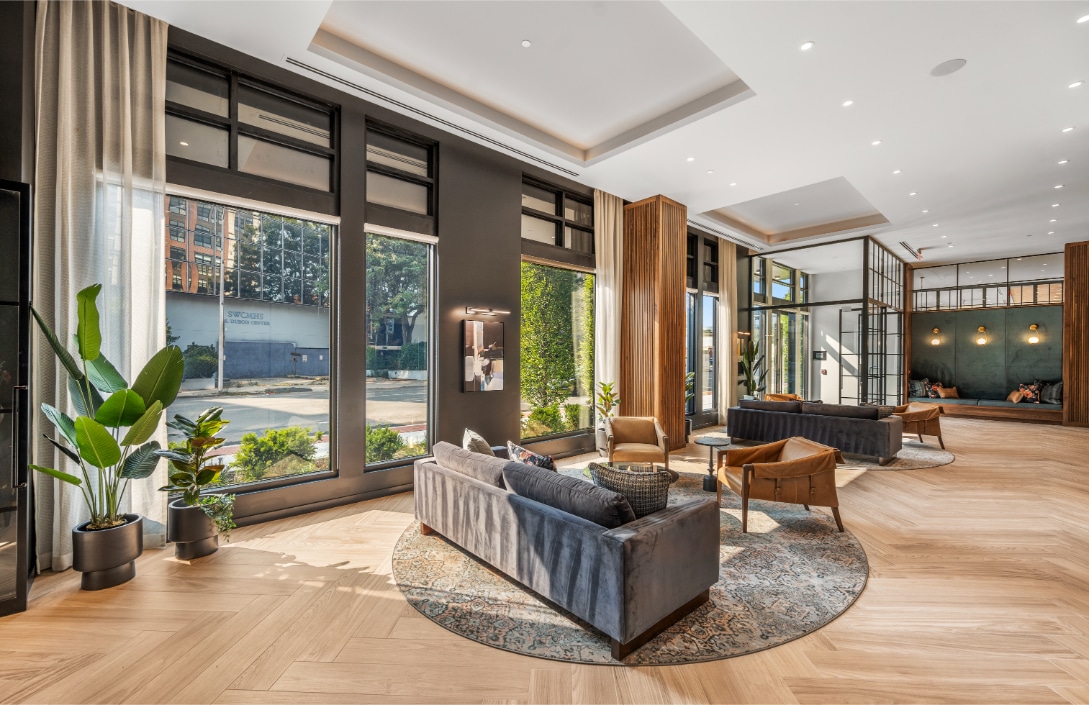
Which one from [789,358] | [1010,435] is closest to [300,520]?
[789,358]

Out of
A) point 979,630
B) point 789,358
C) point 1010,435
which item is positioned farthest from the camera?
point 789,358

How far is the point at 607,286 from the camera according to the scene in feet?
23.9

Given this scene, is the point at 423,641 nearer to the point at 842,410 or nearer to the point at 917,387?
the point at 842,410

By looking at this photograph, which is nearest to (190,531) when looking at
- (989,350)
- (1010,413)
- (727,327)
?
(727,327)

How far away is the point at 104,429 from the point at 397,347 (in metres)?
2.56

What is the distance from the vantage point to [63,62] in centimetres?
320

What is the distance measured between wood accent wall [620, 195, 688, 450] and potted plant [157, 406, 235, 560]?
17.4 feet

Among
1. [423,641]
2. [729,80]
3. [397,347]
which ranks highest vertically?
[729,80]

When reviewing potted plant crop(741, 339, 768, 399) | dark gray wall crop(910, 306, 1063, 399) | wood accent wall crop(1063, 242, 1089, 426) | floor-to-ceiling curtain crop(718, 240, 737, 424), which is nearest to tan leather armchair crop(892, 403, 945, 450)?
potted plant crop(741, 339, 768, 399)

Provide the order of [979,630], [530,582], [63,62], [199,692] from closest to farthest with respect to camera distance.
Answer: [199,692] → [979,630] → [530,582] → [63,62]

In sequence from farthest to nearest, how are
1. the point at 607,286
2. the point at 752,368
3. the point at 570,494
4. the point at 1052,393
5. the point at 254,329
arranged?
the point at 1052,393, the point at 752,368, the point at 607,286, the point at 254,329, the point at 570,494

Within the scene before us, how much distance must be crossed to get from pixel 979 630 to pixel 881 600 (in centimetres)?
44

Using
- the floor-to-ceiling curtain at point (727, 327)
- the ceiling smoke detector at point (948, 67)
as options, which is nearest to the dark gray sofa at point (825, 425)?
the floor-to-ceiling curtain at point (727, 327)

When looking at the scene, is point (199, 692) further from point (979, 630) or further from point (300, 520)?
point (979, 630)
